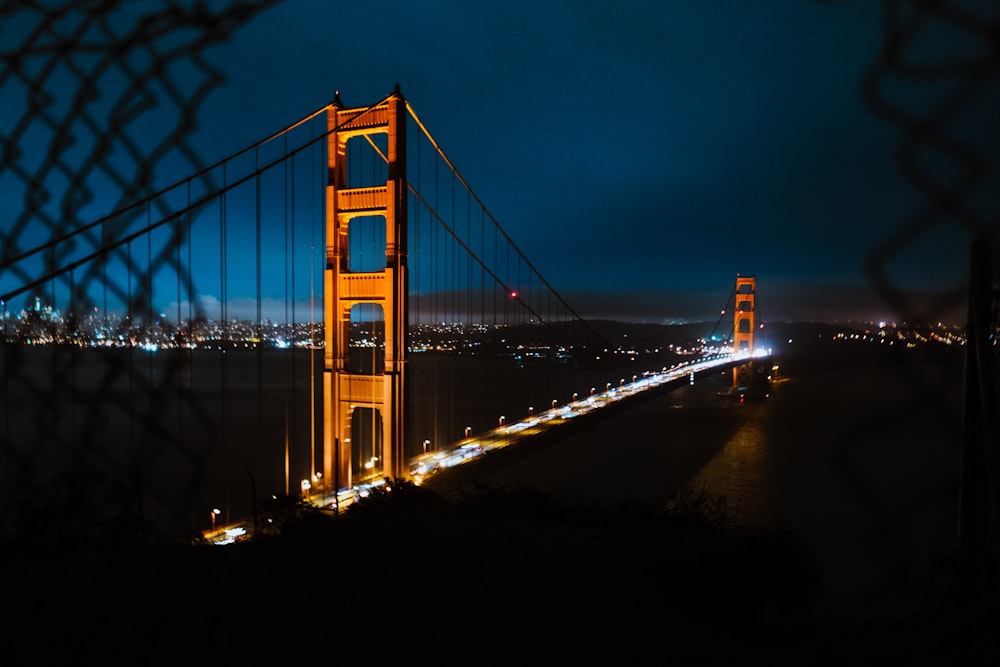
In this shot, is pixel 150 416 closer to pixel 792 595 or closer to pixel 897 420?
pixel 897 420

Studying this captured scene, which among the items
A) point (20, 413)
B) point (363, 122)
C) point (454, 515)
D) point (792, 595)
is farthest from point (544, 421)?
point (20, 413)

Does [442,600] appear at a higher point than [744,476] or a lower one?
higher

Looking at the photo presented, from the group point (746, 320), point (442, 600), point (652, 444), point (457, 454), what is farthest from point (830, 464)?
point (746, 320)

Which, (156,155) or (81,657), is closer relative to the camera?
(156,155)

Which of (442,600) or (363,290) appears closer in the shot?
(442,600)

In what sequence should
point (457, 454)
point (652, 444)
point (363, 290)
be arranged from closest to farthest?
point (363, 290), point (457, 454), point (652, 444)

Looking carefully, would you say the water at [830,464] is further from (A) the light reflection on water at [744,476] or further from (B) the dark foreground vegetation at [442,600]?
(B) the dark foreground vegetation at [442,600]

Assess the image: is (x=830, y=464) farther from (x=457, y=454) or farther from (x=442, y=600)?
(x=457, y=454)
